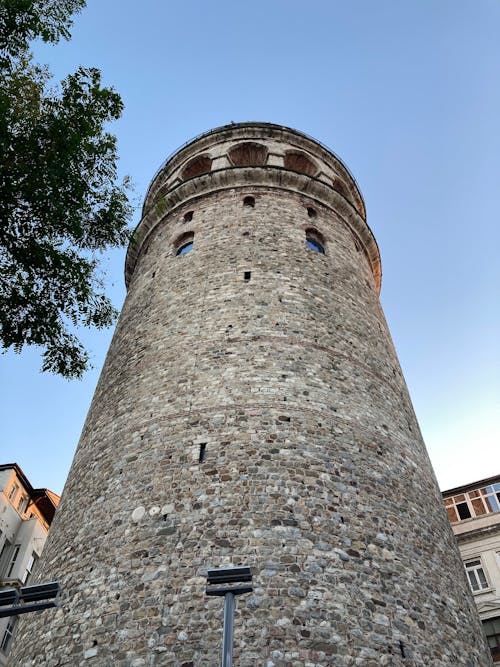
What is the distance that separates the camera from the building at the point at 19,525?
17.2 meters

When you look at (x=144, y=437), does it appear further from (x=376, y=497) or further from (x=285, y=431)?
(x=376, y=497)

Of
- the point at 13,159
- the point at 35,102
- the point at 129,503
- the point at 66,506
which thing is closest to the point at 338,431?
the point at 129,503

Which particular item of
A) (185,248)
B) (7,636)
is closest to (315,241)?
(185,248)

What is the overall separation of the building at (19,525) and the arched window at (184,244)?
876 centimetres

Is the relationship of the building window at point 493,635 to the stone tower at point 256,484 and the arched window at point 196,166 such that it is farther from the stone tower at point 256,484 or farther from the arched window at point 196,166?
the arched window at point 196,166

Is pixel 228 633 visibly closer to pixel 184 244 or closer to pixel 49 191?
pixel 49 191

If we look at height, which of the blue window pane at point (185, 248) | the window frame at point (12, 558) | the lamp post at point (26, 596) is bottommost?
the lamp post at point (26, 596)

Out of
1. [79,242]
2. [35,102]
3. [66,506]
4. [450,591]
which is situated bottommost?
[450,591]

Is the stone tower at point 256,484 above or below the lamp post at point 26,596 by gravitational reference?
above

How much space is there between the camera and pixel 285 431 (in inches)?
378

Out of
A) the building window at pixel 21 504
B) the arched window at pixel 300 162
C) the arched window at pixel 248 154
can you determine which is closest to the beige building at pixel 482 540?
the arched window at pixel 300 162

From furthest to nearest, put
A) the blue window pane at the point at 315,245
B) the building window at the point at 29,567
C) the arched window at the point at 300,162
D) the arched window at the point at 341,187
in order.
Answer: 1. the arched window at the point at 341,187
2. the arched window at the point at 300,162
3. the building window at the point at 29,567
4. the blue window pane at the point at 315,245

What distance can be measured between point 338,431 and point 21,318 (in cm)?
534

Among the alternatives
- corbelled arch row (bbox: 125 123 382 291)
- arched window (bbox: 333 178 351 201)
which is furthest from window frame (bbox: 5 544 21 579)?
arched window (bbox: 333 178 351 201)
